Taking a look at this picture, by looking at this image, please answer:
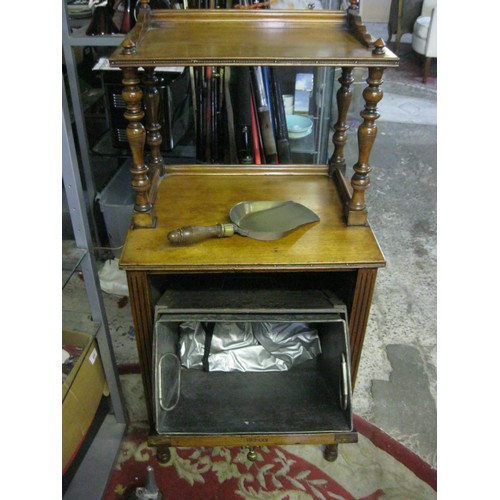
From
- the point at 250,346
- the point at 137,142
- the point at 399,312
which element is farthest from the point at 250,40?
the point at 399,312

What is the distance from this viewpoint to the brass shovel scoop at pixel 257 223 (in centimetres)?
119

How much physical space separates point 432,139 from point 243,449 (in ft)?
9.03

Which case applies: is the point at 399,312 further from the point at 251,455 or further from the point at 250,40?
the point at 250,40

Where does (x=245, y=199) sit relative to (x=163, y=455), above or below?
above

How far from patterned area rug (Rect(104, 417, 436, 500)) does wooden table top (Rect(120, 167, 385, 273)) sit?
0.67 m

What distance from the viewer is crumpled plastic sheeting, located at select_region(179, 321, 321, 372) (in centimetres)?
144

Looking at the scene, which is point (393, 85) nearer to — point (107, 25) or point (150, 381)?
point (107, 25)

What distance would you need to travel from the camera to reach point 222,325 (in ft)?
4.85

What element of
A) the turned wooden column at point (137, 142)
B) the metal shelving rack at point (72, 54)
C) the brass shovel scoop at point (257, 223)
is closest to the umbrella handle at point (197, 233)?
the brass shovel scoop at point (257, 223)

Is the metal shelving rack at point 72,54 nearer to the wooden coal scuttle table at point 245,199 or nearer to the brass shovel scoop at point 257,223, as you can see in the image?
the wooden coal scuttle table at point 245,199

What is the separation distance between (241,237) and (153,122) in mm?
478

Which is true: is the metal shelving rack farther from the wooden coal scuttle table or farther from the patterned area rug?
the patterned area rug

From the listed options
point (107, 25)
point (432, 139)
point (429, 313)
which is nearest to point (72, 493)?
point (429, 313)

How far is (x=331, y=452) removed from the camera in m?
1.46
